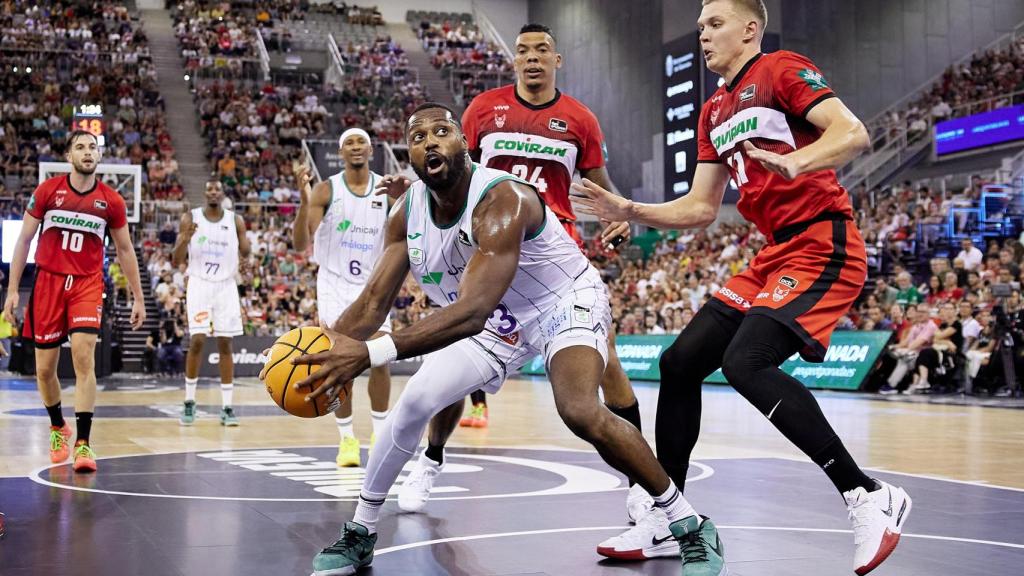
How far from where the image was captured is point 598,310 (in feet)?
14.4

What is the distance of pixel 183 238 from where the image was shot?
10.6 metres

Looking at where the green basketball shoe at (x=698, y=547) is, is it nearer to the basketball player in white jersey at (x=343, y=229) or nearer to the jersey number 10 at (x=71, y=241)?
the basketball player in white jersey at (x=343, y=229)

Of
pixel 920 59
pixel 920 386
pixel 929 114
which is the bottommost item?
pixel 920 386

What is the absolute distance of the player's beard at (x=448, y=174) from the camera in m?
3.96

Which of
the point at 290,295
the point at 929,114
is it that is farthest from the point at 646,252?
the point at 290,295

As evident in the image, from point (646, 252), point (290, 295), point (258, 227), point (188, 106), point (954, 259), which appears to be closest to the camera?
point (954, 259)

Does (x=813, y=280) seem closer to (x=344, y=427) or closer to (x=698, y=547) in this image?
(x=698, y=547)

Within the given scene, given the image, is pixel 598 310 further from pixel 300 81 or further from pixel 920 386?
pixel 300 81

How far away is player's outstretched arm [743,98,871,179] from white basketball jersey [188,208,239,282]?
8152 millimetres

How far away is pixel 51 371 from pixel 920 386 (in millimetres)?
12234

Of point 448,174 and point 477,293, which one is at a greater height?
point 448,174

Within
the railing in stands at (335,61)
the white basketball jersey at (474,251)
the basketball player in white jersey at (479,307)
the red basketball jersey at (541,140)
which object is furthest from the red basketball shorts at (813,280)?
the railing in stands at (335,61)

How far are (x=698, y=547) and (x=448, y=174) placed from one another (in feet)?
5.58

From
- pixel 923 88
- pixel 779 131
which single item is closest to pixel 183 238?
pixel 779 131
